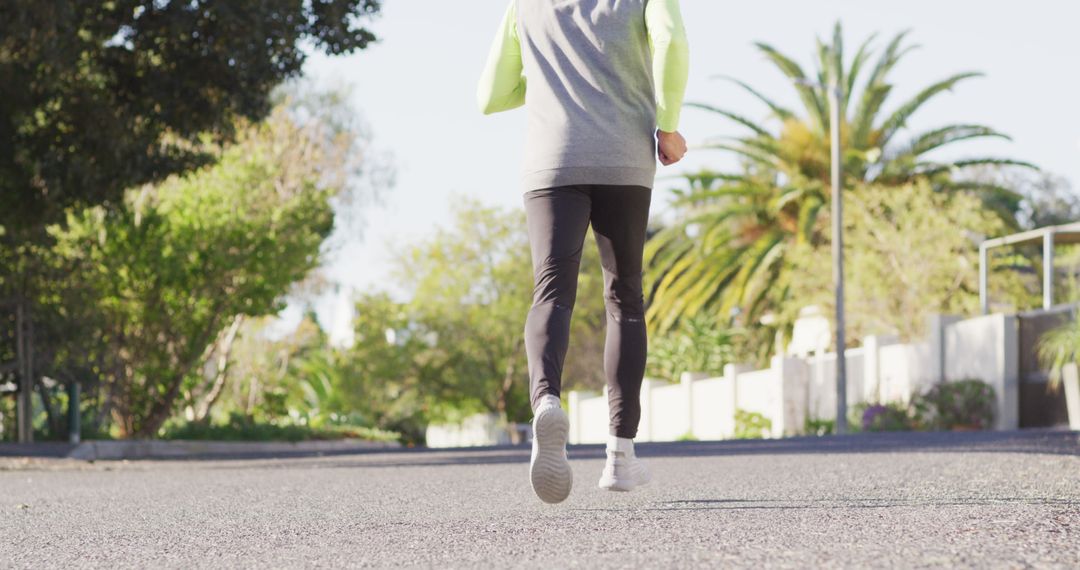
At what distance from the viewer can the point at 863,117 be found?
1352 inches

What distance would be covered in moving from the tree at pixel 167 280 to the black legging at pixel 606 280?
16.9 meters

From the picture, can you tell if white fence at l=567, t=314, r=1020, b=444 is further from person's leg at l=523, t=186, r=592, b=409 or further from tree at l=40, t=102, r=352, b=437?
person's leg at l=523, t=186, r=592, b=409

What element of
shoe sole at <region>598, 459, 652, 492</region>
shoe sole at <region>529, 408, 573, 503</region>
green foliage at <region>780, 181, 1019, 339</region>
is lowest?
shoe sole at <region>598, 459, 652, 492</region>

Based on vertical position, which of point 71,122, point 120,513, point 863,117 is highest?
point 863,117

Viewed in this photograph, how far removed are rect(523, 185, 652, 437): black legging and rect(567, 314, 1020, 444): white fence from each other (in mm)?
18767

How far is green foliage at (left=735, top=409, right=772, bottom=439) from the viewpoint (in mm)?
29578

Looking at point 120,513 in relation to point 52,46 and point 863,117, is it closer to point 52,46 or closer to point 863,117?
point 52,46

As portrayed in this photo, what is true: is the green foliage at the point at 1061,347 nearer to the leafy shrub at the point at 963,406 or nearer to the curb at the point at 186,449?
the leafy shrub at the point at 963,406

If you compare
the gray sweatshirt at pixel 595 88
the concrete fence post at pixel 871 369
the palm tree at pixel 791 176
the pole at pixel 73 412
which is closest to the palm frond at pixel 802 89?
the palm tree at pixel 791 176

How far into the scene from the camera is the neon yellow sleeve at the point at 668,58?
5551 millimetres

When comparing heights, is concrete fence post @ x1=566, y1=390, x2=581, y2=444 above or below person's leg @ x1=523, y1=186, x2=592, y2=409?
below

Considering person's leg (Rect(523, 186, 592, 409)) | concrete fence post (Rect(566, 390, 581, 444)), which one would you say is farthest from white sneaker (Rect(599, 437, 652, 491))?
concrete fence post (Rect(566, 390, 581, 444))

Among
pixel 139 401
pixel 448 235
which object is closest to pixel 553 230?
pixel 139 401

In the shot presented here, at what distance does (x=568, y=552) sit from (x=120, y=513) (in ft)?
9.48
